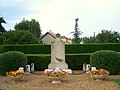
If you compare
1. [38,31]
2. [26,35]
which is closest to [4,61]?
[26,35]

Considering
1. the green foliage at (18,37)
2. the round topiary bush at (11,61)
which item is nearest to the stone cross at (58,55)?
the round topiary bush at (11,61)

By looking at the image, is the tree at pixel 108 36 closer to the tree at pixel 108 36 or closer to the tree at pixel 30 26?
the tree at pixel 108 36

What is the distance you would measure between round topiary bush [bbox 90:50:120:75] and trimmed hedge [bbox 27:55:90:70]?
4.60 metres

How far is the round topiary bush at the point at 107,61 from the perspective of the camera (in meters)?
15.6

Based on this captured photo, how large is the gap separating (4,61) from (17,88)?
4658mm

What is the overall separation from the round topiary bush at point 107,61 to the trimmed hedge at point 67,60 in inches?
181

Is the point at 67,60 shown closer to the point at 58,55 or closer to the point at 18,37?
the point at 58,55

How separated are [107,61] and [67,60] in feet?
17.7

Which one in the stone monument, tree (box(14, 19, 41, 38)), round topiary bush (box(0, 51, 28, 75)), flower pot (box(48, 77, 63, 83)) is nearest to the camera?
flower pot (box(48, 77, 63, 83))

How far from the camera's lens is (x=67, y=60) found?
20.5m

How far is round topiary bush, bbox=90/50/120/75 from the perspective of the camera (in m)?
15.6

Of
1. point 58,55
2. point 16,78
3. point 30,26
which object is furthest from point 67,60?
point 30,26

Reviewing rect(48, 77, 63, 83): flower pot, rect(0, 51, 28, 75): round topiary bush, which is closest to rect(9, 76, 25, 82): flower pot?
rect(48, 77, 63, 83): flower pot

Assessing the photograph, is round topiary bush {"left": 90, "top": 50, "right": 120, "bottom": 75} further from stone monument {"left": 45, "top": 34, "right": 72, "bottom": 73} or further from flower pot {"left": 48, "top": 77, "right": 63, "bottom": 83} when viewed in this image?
flower pot {"left": 48, "top": 77, "right": 63, "bottom": 83}
